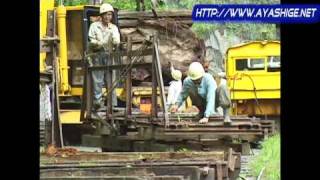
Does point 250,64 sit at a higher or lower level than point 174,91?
higher

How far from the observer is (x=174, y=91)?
480 centimetres

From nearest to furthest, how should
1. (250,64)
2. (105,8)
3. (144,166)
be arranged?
(144,166) < (105,8) < (250,64)

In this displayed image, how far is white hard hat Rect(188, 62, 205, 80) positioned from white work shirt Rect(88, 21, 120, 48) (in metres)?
0.54

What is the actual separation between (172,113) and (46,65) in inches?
36.8

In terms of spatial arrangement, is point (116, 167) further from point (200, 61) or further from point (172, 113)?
point (200, 61)

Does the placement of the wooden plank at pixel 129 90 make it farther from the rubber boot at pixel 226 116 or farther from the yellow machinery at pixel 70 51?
the rubber boot at pixel 226 116

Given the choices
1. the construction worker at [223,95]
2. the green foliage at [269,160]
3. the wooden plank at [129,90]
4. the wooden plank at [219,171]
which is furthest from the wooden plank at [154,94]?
the green foliage at [269,160]

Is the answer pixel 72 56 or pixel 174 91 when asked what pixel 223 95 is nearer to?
pixel 174 91

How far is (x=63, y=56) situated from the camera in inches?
191

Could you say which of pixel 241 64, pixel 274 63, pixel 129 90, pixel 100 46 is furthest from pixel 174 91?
pixel 274 63

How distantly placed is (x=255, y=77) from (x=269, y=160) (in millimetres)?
596

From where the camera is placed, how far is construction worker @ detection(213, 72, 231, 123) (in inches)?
188

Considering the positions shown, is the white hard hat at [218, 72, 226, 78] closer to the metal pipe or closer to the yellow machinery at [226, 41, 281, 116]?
the yellow machinery at [226, 41, 281, 116]

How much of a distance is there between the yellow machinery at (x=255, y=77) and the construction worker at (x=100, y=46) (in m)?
0.81
